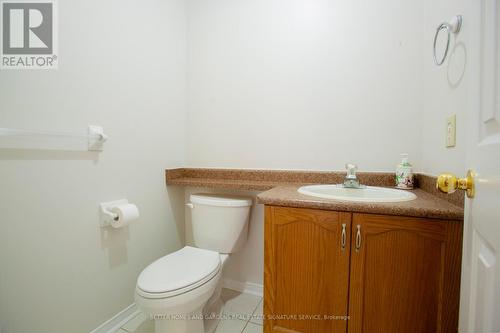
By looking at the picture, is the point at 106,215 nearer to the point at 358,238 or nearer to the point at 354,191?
the point at 358,238

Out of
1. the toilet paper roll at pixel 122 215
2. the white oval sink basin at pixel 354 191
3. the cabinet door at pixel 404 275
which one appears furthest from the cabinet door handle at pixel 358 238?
the toilet paper roll at pixel 122 215

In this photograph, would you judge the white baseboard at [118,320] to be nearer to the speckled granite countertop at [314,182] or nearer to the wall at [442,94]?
the speckled granite countertop at [314,182]

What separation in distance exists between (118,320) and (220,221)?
777mm

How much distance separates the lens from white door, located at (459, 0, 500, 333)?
0.39 meters

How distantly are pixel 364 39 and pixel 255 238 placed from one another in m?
1.44

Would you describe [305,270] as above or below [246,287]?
above

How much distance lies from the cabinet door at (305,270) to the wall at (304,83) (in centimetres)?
57

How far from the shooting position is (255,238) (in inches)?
61.4

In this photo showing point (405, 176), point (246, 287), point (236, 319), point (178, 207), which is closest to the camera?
point (405, 176)

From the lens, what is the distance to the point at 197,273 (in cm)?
106

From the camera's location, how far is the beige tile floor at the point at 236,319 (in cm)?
125

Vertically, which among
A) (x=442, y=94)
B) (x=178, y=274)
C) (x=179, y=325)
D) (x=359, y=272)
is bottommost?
(x=179, y=325)

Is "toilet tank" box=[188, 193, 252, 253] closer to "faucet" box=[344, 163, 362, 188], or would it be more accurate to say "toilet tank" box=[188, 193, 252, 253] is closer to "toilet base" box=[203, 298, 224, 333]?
"toilet base" box=[203, 298, 224, 333]

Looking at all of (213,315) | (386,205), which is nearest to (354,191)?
(386,205)
